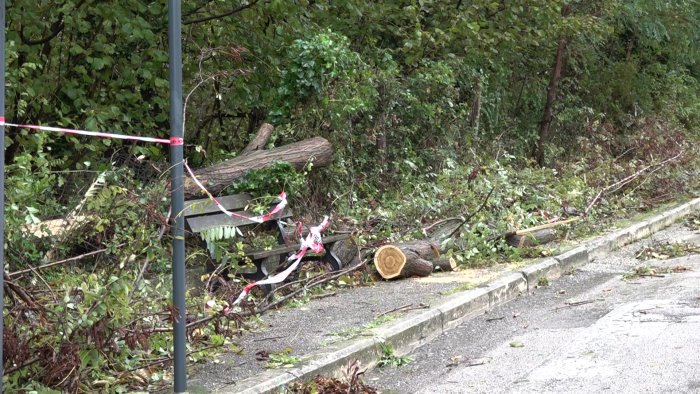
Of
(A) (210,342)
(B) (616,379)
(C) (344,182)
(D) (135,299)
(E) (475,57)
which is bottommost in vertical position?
(B) (616,379)

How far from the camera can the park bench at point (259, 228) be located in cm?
748

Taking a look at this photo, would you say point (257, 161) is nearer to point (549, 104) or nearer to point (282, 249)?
point (282, 249)

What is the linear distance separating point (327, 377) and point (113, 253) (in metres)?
1.56

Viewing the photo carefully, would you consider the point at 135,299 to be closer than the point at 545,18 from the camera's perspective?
Yes

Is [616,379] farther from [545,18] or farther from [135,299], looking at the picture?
[545,18]

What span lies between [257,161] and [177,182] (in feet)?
14.3

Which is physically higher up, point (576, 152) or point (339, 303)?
point (576, 152)

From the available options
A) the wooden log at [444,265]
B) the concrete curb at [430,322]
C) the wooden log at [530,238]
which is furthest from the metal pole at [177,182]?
the wooden log at [530,238]

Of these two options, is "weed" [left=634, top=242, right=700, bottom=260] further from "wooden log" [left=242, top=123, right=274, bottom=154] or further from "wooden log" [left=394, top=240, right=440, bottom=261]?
"wooden log" [left=242, top=123, right=274, bottom=154]

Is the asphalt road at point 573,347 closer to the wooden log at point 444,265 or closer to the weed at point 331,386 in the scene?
the weed at point 331,386

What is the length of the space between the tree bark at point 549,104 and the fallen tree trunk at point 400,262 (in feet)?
33.7

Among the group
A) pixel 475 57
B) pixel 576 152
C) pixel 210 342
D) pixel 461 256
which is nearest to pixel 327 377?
pixel 210 342

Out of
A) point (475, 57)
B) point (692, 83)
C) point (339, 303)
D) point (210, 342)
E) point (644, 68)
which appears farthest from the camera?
point (692, 83)

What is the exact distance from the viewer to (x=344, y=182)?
36.6ft
